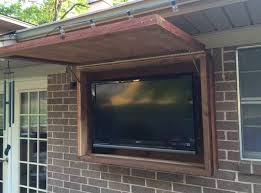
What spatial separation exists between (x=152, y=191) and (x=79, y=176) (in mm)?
1065

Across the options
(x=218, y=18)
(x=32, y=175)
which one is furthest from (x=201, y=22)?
(x=32, y=175)

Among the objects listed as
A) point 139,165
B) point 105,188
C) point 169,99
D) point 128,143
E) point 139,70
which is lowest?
point 105,188

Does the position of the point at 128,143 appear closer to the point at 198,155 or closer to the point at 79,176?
the point at 198,155

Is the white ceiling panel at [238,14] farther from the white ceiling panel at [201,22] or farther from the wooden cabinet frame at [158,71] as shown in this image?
the wooden cabinet frame at [158,71]

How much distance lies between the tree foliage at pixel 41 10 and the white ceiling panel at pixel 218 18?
9.54 meters

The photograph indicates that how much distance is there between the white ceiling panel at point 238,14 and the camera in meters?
2.23

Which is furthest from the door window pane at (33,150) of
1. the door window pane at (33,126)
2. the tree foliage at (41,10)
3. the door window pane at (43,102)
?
the tree foliage at (41,10)

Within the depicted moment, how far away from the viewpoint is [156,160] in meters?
3.19

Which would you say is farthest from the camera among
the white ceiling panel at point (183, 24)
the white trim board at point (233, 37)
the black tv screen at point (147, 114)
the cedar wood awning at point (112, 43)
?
the black tv screen at point (147, 114)

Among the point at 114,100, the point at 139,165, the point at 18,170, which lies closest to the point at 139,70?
the point at 114,100

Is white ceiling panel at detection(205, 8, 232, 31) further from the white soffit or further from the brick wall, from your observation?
the brick wall

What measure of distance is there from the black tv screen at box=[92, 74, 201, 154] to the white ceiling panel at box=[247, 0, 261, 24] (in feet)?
2.40

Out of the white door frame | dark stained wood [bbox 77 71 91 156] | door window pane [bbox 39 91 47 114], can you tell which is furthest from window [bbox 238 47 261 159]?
the white door frame

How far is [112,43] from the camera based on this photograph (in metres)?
2.52
